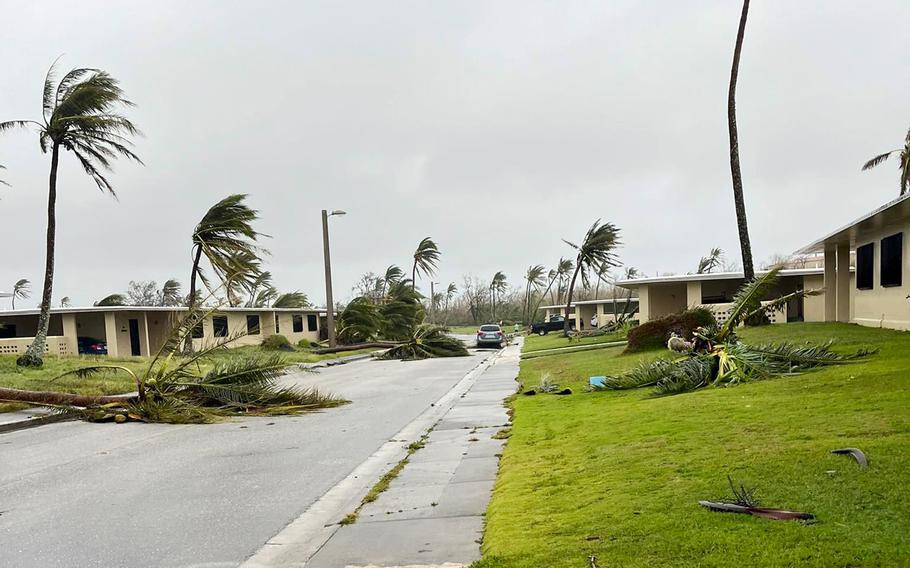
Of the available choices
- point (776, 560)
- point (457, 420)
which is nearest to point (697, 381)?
point (457, 420)

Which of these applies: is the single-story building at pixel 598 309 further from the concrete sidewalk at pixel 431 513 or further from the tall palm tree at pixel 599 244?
the concrete sidewalk at pixel 431 513

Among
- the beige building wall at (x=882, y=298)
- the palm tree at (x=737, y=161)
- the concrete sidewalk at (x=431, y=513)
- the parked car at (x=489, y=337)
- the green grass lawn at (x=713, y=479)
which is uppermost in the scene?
the palm tree at (x=737, y=161)

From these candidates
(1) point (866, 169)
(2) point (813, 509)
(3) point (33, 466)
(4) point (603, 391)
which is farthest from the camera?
(1) point (866, 169)

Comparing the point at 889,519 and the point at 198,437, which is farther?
the point at 198,437

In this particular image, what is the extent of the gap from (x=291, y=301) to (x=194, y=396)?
1615 inches

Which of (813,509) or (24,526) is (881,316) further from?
(24,526)

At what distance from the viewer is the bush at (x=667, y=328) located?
19766 mm

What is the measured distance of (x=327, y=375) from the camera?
24516 mm

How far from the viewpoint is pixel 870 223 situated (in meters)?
17.8

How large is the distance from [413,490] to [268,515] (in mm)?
1380

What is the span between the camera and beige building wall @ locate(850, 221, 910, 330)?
17141mm

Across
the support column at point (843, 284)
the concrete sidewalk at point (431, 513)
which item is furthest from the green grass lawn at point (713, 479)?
the support column at point (843, 284)

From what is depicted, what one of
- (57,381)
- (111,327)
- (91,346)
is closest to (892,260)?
(57,381)

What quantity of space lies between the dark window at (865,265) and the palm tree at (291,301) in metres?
39.6
